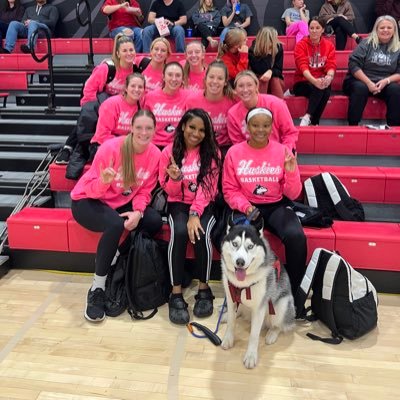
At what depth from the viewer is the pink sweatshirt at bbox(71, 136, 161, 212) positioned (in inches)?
101

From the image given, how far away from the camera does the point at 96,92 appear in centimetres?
348

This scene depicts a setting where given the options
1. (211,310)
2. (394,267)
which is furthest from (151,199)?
(394,267)

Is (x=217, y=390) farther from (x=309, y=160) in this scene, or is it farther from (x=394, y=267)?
(x=309, y=160)

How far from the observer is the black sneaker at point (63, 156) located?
3379mm

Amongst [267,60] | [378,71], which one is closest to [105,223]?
[267,60]

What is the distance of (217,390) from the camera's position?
1.88 meters

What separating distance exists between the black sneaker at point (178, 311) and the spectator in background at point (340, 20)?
13.9ft

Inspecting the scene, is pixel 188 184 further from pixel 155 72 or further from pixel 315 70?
pixel 315 70

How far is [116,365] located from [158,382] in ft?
0.81

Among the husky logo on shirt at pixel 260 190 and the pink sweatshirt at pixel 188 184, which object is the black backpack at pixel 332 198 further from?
the pink sweatshirt at pixel 188 184

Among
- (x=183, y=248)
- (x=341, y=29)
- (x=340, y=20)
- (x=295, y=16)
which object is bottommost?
(x=183, y=248)

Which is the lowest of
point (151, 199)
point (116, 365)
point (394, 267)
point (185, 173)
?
point (116, 365)

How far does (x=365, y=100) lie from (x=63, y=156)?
2742 mm

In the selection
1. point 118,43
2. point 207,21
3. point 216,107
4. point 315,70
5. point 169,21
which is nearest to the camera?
point 216,107
